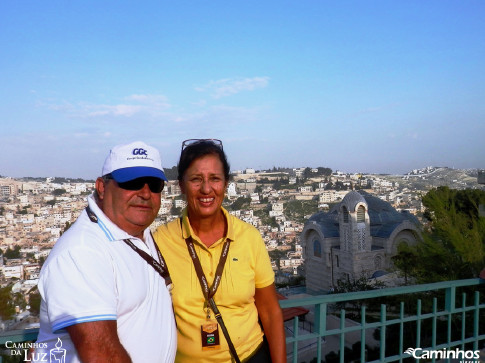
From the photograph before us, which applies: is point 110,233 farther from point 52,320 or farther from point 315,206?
point 315,206

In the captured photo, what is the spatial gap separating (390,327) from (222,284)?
12.7 metres

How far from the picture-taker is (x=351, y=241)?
22641 millimetres

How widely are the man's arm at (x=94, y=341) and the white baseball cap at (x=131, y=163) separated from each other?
564 mm

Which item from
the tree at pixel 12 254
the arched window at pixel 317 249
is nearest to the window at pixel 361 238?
the arched window at pixel 317 249

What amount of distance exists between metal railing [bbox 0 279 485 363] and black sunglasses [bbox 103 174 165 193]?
0.85 metres

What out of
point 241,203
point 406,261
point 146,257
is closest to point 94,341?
point 146,257

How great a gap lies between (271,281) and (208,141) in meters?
0.78

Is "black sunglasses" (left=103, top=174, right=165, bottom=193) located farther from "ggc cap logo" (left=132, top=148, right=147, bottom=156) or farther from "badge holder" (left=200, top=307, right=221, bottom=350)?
"badge holder" (left=200, top=307, right=221, bottom=350)

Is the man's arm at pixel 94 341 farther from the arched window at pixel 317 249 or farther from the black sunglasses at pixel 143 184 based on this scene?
the arched window at pixel 317 249

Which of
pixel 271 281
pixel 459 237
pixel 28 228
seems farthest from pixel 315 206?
pixel 271 281

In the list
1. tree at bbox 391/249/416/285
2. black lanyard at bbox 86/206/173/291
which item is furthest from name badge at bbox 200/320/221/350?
tree at bbox 391/249/416/285

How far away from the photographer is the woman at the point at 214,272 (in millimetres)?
1918

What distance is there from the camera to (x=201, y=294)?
192 centimetres

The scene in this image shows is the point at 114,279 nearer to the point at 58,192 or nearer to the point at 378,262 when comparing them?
the point at 378,262
